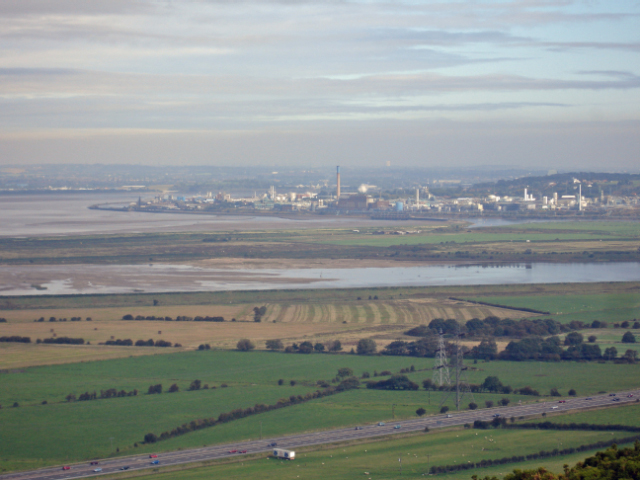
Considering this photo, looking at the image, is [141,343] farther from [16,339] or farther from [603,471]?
[603,471]

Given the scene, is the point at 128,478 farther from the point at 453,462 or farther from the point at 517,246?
the point at 517,246

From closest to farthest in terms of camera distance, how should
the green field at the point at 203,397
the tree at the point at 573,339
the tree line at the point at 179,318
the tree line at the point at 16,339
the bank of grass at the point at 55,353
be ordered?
the green field at the point at 203,397, the bank of grass at the point at 55,353, the tree at the point at 573,339, the tree line at the point at 16,339, the tree line at the point at 179,318

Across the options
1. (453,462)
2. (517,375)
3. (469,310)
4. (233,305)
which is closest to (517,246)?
(469,310)

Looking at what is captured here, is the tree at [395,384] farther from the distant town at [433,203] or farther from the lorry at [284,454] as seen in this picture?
the distant town at [433,203]

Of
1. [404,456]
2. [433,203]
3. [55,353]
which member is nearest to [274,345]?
[55,353]

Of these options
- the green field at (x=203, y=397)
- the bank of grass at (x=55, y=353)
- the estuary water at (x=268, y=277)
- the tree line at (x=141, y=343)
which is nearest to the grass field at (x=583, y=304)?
the estuary water at (x=268, y=277)

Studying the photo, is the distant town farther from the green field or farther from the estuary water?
the green field
